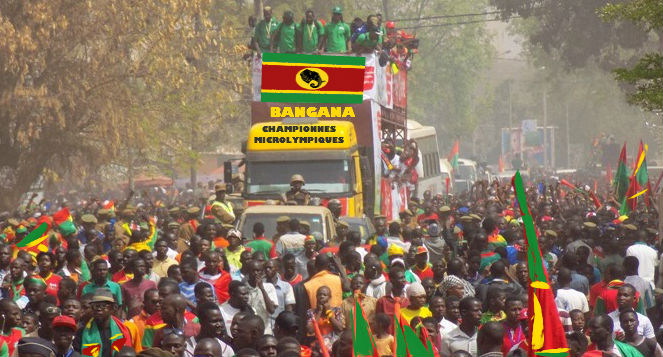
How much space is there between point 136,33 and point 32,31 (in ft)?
7.49

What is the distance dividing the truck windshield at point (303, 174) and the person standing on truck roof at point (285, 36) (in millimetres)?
3978

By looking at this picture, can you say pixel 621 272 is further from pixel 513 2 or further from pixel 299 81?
pixel 513 2

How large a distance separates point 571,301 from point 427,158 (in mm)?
28345

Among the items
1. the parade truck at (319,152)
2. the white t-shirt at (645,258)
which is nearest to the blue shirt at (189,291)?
the white t-shirt at (645,258)

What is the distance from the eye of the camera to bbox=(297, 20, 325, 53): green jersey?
80.9ft

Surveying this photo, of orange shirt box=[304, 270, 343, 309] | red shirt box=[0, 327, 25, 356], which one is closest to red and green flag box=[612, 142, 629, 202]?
orange shirt box=[304, 270, 343, 309]

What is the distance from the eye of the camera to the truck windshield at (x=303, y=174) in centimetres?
2095

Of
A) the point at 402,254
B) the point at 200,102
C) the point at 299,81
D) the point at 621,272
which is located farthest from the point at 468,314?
A: the point at 200,102

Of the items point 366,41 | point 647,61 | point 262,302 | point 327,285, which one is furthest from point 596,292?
point 366,41

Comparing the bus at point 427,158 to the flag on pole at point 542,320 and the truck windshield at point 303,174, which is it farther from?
the flag on pole at point 542,320

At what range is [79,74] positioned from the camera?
27.2m

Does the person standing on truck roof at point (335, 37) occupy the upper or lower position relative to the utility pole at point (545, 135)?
upper

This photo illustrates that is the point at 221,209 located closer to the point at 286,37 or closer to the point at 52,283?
the point at 52,283

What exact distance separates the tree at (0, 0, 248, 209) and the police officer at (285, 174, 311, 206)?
8173 millimetres
